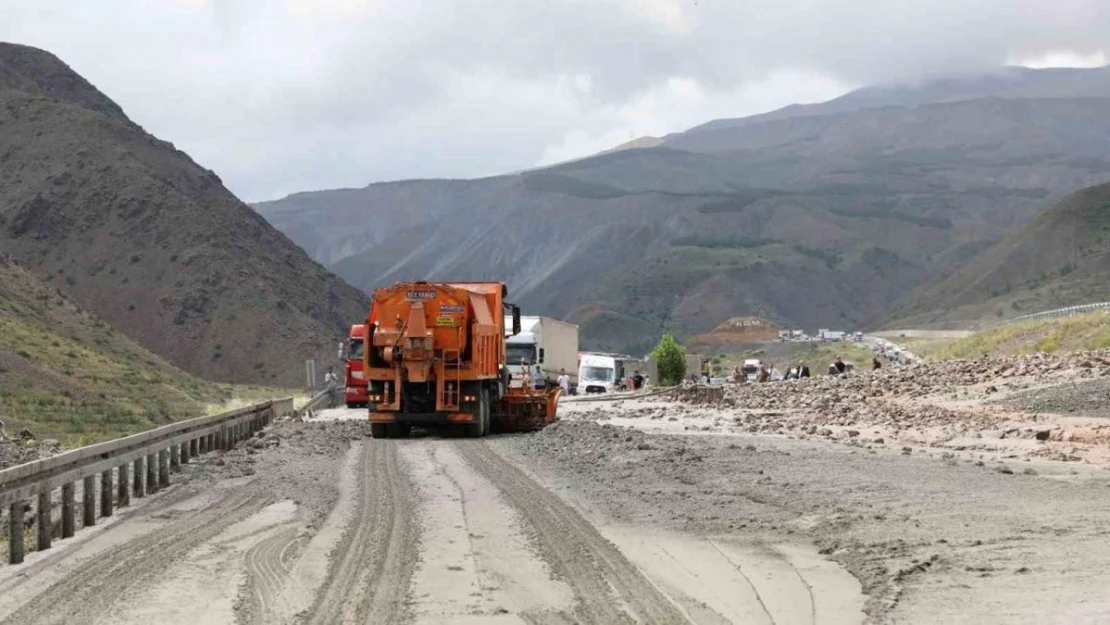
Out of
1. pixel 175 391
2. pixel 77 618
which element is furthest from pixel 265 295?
pixel 77 618

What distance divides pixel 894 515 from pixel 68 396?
4075 cm

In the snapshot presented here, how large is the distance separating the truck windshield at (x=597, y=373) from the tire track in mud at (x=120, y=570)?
2472 inches

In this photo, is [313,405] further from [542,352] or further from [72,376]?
[72,376]

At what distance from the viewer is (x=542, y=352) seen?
1902 inches

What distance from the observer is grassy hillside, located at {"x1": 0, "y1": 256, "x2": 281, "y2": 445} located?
44.4 meters

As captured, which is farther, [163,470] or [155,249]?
[155,249]

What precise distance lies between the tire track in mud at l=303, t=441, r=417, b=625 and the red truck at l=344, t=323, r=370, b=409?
30.1 m

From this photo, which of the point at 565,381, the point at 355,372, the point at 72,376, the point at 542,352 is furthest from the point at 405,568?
the point at 565,381

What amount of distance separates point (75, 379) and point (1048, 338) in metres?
36.1

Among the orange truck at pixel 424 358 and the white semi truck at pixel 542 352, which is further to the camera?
the white semi truck at pixel 542 352

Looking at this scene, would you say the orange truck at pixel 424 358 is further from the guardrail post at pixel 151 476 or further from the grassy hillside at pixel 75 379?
the guardrail post at pixel 151 476

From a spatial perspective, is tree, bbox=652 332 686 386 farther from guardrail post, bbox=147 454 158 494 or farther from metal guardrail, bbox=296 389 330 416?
guardrail post, bbox=147 454 158 494

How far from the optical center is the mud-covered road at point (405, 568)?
10484mm

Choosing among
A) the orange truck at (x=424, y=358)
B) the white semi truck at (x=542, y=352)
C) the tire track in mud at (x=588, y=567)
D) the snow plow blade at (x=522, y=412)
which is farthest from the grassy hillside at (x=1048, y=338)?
the tire track in mud at (x=588, y=567)
